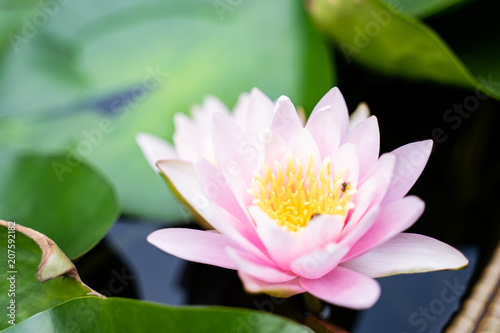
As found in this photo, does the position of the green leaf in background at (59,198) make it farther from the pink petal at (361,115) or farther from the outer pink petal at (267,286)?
the pink petal at (361,115)

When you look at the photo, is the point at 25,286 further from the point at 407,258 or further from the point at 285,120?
the point at 407,258

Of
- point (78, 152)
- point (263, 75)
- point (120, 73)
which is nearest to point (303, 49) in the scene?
point (263, 75)

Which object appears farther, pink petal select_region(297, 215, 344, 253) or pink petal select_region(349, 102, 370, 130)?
pink petal select_region(349, 102, 370, 130)

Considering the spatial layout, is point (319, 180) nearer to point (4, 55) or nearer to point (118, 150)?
point (118, 150)

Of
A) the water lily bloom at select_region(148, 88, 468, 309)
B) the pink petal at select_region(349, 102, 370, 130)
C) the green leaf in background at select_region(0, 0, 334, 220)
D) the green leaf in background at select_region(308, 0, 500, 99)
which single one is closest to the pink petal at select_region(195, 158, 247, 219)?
the water lily bloom at select_region(148, 88, 468, 309)

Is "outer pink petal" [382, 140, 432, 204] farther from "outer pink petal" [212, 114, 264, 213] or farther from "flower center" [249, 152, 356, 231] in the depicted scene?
"outer pink petal" [212, 114, 264, 213]

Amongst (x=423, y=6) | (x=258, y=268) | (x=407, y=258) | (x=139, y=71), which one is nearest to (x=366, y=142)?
(x=407, y=258)

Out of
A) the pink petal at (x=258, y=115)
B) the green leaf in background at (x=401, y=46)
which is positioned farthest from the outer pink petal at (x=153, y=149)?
the green leaf in background at (x=401, y=46)
